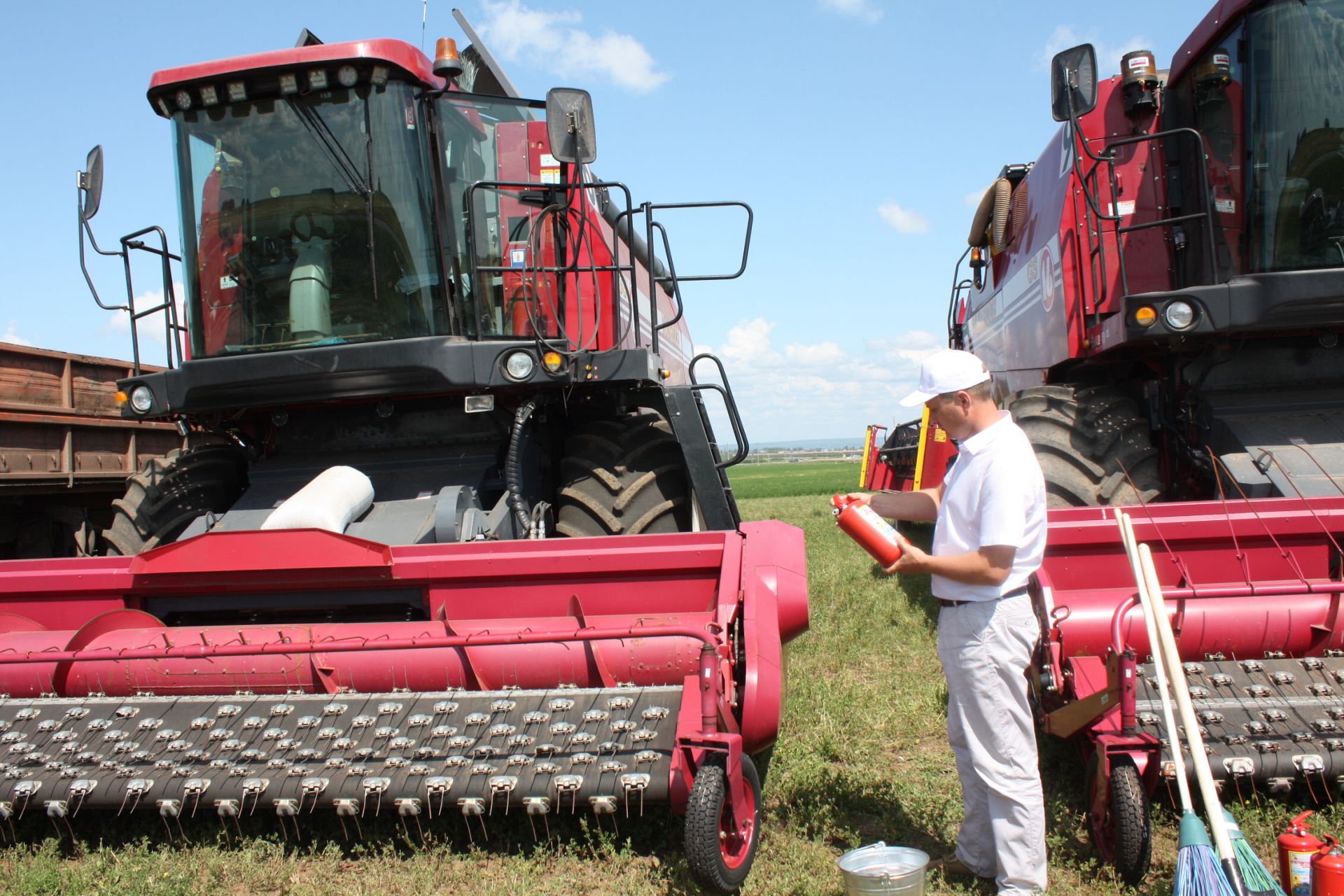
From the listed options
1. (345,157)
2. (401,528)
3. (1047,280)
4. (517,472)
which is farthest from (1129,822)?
(345,157)

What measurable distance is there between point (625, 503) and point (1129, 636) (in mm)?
2270

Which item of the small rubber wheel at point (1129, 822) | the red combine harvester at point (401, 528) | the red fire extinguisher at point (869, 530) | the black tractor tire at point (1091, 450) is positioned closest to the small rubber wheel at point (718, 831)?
the red combine harvester at point (401, 528)

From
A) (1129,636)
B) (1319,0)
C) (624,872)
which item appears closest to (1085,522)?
(1129,636)

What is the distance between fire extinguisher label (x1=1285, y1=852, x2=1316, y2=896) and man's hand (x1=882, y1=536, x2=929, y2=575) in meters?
1.11

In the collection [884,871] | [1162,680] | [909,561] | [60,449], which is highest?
[60,449]

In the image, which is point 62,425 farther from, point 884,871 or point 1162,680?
point 1162,680

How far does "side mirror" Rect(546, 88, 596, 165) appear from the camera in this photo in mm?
4551

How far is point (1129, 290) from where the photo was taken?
541 centimetres

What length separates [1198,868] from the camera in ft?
7.85

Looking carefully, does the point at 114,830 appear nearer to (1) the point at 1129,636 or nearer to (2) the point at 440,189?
(2) the point at 440,189

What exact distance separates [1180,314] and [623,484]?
106 inches

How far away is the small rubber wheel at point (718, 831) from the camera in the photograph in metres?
2.73

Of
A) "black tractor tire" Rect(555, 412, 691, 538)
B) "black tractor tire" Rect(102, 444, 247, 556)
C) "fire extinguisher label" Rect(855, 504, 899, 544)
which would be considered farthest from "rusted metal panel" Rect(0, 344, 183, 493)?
"fire extinguisher label" Rect(855, 504, 899, 544)

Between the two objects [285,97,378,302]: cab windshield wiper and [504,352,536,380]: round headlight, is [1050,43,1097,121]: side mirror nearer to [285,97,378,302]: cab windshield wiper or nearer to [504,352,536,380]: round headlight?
[504,352,536,380]: round headlight
